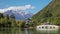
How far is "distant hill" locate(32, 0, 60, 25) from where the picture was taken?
4344cm

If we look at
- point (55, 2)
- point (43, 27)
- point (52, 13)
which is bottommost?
point (43, 27)

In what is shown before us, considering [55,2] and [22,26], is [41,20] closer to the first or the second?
[22,26]

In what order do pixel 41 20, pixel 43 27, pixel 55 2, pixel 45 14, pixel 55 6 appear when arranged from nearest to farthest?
1. pixel 43 27
2. pixel 41 20
3. pixel 45 14
4. pixel 55 6
5. pixel 55 2

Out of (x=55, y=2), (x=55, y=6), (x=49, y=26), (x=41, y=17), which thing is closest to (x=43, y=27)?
(x=49, y=26)

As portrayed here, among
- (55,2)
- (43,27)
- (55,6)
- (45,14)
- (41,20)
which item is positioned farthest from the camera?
(55,2)

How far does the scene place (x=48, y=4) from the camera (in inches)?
2087

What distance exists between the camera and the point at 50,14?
48.1 metres

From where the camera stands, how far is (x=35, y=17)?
47.1m

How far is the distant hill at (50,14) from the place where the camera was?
4344 centimetres

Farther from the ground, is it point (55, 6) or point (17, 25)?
point (55, 6)

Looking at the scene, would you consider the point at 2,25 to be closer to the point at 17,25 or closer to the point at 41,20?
the point at 17,25

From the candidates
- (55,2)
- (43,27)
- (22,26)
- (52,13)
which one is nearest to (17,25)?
(22,26)

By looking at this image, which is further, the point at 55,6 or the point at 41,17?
the point at 55,6

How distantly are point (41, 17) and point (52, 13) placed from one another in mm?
3574
